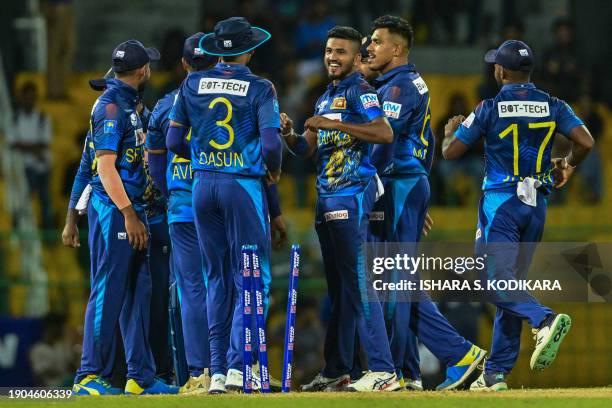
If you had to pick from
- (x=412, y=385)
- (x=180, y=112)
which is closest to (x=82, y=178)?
(x=180, y=112)

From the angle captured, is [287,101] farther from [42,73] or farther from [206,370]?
[206,370]

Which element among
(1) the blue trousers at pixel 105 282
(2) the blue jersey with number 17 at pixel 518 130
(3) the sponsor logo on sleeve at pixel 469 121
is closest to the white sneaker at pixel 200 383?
(1) the blue trousers at pixel 105 282

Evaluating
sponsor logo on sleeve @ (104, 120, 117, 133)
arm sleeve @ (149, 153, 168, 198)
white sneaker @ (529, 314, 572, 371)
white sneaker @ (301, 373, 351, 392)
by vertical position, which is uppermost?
sponsor logo on sleeve @ (104, 120, 117, 133)

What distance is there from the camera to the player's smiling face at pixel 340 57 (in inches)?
416

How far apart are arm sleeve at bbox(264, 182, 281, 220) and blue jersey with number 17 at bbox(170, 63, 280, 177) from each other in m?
0.39

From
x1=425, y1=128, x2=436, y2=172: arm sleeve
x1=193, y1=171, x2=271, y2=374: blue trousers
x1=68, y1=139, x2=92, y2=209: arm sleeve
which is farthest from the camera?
x1=425, y1=128, x2=436, y2=172: arm sleeve

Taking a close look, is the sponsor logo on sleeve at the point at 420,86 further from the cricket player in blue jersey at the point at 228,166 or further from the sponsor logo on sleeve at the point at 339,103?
the cricket player in blue jersey at the point at 228,166

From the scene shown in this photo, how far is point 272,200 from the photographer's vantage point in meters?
10.6

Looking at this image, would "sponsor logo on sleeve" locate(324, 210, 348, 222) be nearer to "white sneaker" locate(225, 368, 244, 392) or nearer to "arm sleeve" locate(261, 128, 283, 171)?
"arm sleeve" locate(261, 128, 283, 171)

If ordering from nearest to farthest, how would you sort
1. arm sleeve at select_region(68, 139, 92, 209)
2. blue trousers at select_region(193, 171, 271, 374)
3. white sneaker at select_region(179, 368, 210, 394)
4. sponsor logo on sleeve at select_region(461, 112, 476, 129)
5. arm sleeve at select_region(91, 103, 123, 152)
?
blue trousers at select_region(193, 171, 271, 374), white sneaker at select_region(179, 368, 210, 394), arm sleeve at select_region(91, 103, 123, 152), sponsor logo on sleeve at select_region(461, 112, 476, 129), arm sleeve at select_region(68, 139, 92, 209)

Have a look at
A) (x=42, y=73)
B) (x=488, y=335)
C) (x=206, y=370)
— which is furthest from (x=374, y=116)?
(x=42, y=73)

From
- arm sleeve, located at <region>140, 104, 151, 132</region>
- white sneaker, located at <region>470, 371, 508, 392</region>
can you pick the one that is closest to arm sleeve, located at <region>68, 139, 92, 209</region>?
arm sleeve, located at <region>140, 104, 151, 132</region>

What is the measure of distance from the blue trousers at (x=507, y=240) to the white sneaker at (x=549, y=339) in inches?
17.2

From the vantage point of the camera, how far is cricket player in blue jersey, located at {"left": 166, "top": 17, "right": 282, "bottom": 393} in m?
10.0
